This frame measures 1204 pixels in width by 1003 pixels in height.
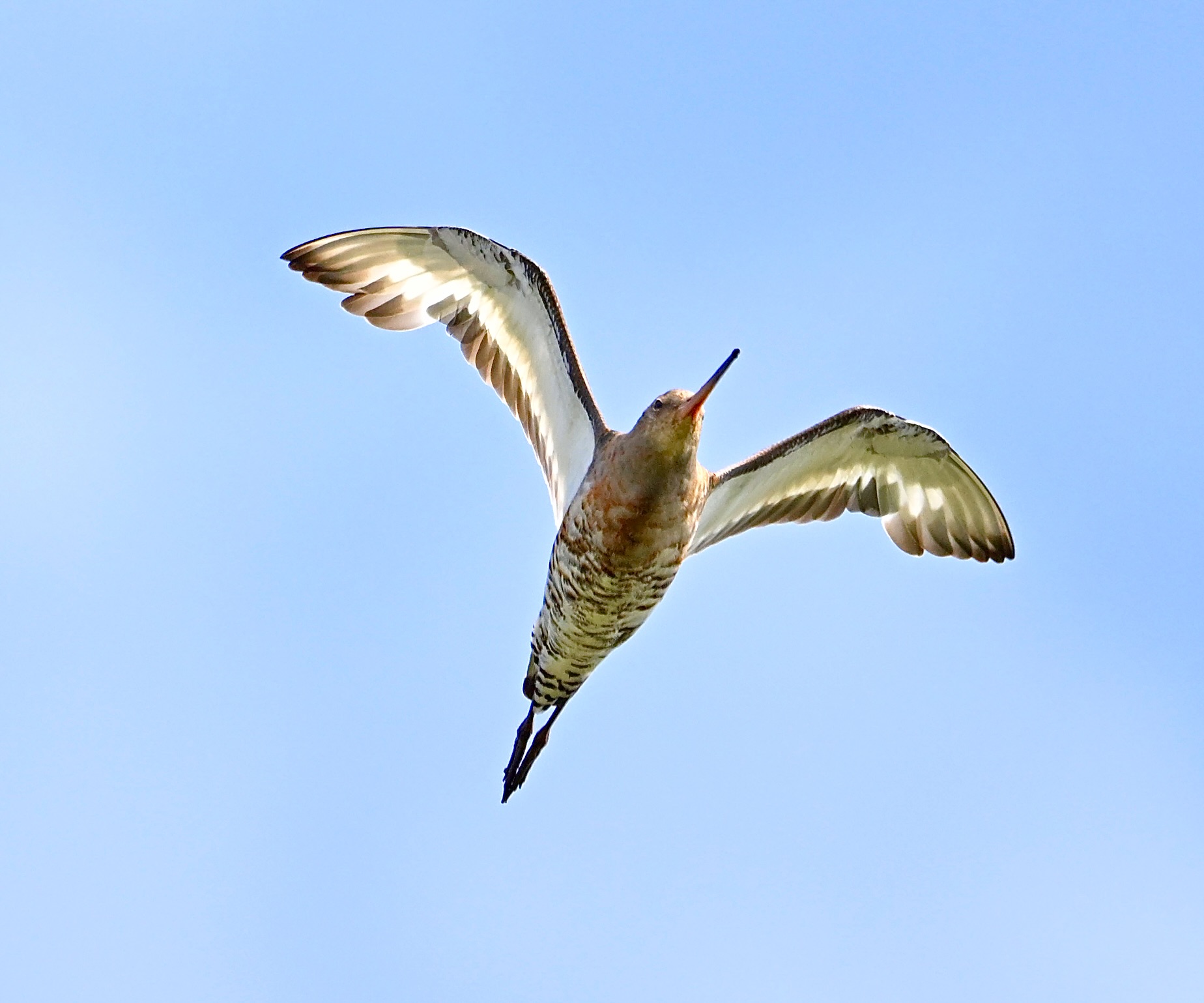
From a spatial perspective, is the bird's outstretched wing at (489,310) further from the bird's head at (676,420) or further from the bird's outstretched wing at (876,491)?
the bird's outstretched wing at (876,491)

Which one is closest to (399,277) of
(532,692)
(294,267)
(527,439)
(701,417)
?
(294,267)

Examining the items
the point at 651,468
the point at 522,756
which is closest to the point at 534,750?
the point at 522,756

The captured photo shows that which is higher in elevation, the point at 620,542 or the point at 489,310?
the point at 489,310

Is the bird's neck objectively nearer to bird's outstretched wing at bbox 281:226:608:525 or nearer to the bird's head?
the bird's head

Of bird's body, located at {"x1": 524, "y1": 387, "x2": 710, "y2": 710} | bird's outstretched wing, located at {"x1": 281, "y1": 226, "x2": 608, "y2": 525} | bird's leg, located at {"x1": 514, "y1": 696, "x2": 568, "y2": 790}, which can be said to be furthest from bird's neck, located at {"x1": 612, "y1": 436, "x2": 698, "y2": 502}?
bird's leg, located at {"x1": 514, "y1": 696, "x2": 568, "y2": 790}

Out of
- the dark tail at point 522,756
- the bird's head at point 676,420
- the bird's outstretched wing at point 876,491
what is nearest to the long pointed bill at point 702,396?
the bird's head at point 676,420

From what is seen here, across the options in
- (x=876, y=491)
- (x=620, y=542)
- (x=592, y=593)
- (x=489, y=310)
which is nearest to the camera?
(x=620, y=542)

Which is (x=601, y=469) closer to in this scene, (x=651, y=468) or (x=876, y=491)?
(x=651, y=468)

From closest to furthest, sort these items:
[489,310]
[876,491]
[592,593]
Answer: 1. [592,593]
2. [489,310]
3. [876,491]

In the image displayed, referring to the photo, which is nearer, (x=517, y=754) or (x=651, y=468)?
(x=651, y=468)
